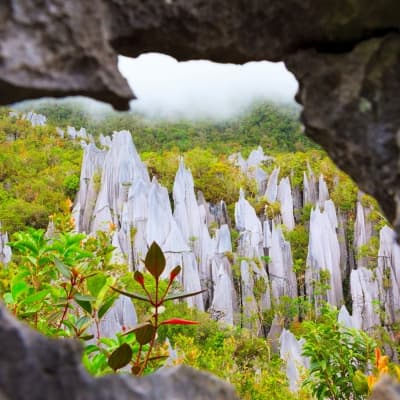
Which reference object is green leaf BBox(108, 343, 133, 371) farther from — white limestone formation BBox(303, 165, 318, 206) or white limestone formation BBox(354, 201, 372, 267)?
white limestone formation BBox(303, 165, 318, 206)

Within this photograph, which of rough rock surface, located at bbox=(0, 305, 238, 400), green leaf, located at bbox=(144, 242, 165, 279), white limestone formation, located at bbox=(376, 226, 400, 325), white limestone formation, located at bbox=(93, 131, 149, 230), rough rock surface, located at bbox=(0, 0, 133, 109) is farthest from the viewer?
white limestone formation, located at bbox=(93, 131, 149, 230)

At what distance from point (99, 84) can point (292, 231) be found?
899 inches

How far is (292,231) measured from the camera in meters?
23.4

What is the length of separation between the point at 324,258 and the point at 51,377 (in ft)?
65.6

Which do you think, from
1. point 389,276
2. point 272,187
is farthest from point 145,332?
point 272,187

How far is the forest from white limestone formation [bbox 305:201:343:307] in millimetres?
58

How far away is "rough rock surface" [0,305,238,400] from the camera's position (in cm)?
97

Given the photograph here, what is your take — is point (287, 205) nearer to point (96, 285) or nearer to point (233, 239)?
point (233, 239)

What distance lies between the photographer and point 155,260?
5.20 ft

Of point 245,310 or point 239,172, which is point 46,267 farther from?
point 239,172

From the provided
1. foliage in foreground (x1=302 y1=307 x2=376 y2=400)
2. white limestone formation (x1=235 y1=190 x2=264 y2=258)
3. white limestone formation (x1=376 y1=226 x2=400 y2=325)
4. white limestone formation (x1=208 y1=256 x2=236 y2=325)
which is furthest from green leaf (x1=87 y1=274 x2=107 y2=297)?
white limestone formation (x1=235 y1=190 x2=264 y2=258)

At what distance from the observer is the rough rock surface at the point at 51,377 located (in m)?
0.97

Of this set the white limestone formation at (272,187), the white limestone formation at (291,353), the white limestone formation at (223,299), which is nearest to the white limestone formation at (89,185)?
the white limestone formation at (223,299)

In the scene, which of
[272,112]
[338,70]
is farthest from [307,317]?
[272,112]
